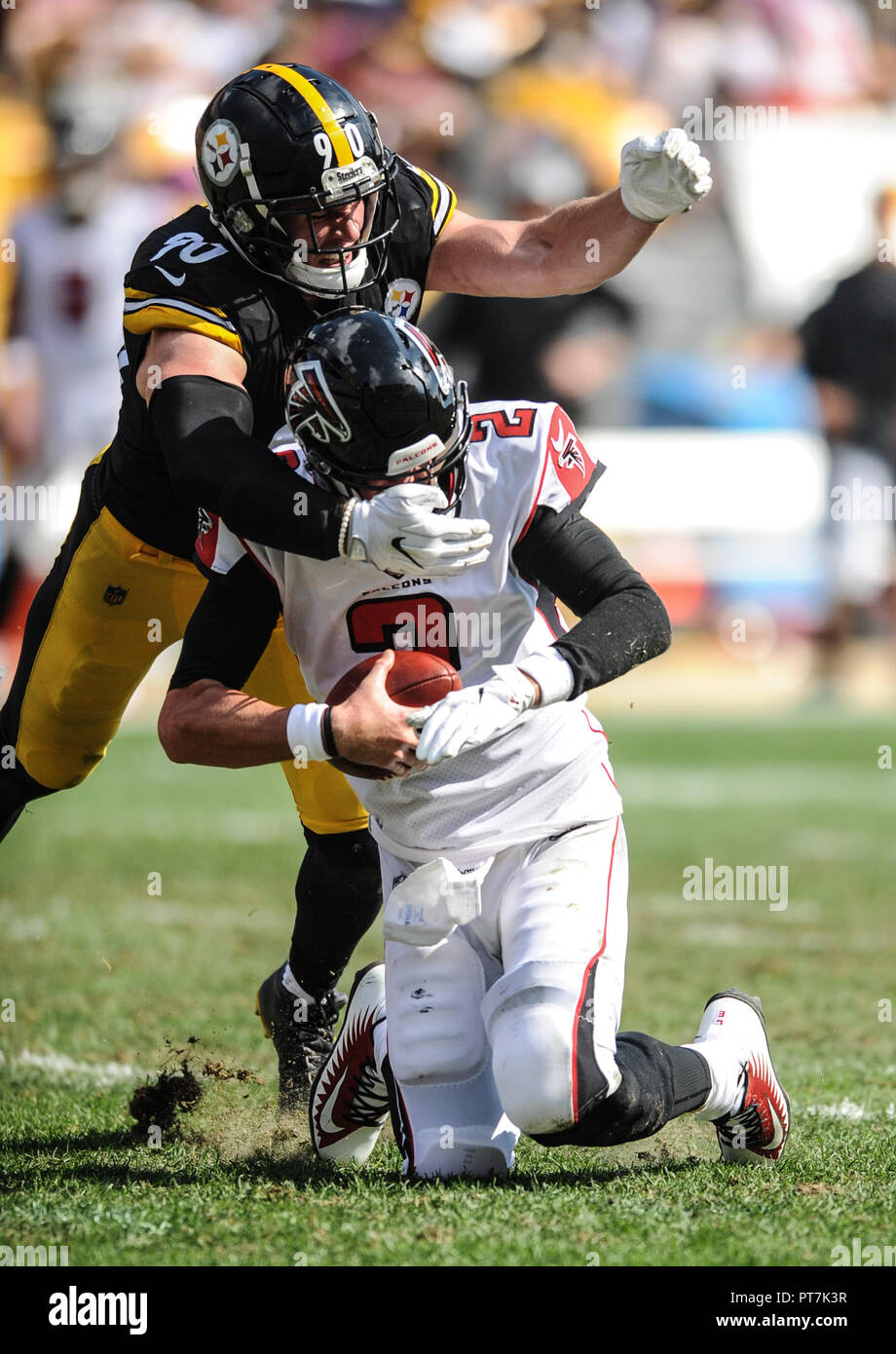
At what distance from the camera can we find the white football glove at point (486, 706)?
2672mm

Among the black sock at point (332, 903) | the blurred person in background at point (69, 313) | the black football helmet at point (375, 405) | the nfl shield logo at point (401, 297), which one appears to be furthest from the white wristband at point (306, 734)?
the blurred person in background at point (69, 313)

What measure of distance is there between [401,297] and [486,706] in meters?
1.15

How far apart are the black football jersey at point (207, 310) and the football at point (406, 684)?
2.40 feet

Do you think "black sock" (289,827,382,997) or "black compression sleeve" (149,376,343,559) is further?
"black sock" (289,827,382,997)

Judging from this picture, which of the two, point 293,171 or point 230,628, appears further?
point 293,171

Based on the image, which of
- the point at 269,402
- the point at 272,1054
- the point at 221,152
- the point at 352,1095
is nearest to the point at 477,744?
the point at 352,1095

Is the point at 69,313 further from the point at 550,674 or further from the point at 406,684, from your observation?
the point at 550,674

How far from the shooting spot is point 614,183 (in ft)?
40.2

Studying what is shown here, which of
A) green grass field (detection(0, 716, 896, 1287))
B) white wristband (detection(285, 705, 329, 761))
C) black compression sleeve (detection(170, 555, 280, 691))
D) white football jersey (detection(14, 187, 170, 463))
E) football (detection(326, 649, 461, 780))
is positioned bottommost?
green grass field (detection(0, 716, 896, 1287))

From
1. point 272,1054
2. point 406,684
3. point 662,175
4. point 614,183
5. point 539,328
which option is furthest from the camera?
point 614,183

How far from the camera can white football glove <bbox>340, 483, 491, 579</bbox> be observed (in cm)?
269

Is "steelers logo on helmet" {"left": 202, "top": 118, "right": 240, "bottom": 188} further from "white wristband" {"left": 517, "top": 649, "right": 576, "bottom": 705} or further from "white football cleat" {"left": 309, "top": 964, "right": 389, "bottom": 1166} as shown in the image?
"white football cleat" {"left": 309, "top": 964, "right": 389, "bottom": 1166}

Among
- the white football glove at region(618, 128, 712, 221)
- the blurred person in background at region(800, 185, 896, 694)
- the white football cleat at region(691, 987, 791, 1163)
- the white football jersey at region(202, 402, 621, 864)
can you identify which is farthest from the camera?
the blurred person in background at region(800, 185, 896, 694)

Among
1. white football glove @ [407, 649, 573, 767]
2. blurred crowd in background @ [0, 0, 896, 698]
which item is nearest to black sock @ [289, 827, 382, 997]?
white football glove @ [407, 649, 573, 767]
